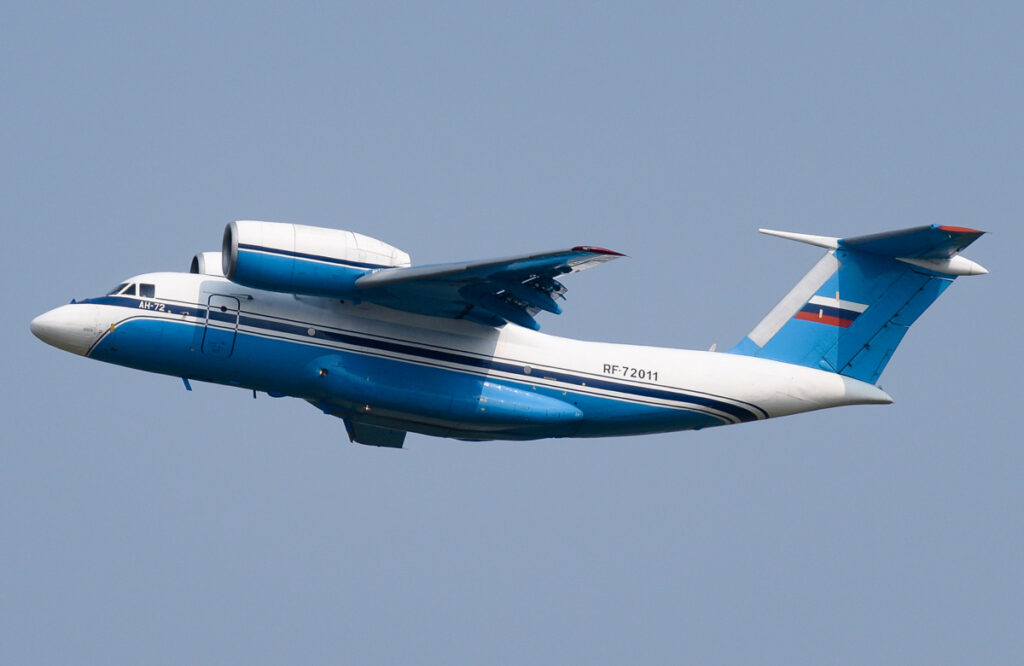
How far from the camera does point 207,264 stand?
1404 cm

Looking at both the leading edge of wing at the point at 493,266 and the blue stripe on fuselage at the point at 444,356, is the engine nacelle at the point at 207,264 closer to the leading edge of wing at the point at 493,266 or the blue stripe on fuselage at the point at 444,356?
the blue stripe on fuselage at the point at 444,356

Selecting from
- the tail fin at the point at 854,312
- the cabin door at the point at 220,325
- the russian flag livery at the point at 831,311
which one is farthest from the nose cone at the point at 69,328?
the russian flag livery at the point at 831,311

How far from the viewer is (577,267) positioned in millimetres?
12492

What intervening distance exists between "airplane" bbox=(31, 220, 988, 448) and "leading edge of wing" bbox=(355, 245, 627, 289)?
0.03 meters

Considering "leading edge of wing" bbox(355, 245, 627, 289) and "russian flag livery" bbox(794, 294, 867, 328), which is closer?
"leading edge of wing" bbox(355, 245, 627, 289)

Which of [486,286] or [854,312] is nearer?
[486,286]

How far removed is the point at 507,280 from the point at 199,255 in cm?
349

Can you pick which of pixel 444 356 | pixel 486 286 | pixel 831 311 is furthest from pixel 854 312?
pixel 444 356

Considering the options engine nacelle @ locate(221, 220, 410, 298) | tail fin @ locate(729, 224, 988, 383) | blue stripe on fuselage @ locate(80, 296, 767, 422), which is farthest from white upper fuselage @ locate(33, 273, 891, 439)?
engine nacelle @ locate(221, 220, 410, 298)

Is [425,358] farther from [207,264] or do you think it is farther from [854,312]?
[854,312]

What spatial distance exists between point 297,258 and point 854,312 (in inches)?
242

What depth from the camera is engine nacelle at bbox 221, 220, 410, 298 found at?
1277cm

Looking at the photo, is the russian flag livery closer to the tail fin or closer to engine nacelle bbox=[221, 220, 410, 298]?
the tail fin

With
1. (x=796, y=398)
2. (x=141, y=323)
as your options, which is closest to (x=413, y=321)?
(x=141, y=323)
